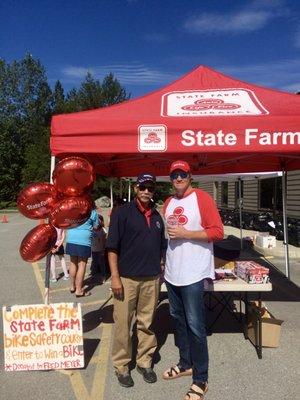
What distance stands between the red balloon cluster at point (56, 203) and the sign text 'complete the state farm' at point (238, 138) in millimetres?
1089

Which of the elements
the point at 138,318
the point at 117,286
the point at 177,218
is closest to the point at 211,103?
the point at 177,218

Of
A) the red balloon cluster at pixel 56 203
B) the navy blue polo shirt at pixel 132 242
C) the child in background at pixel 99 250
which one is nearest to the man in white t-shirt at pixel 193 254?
the navy blue polo shirt at pixel 132 242

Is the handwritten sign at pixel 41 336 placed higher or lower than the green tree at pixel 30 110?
lower

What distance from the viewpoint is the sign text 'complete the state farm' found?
464 cm

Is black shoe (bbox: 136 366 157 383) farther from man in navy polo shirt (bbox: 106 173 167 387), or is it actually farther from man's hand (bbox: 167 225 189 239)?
man's hand (bbox: 167 225 189 239)

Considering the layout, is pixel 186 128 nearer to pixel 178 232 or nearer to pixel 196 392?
pixel 178 232

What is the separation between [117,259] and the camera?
405cm

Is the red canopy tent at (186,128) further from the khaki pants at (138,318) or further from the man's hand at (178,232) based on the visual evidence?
the khaki pants at (138,318)

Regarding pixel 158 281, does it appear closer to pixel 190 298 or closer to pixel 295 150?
pixel 190 298

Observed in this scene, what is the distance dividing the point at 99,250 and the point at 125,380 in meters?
4.73

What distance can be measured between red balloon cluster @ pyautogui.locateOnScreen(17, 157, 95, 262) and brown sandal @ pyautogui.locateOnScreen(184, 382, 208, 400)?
74.4 inches

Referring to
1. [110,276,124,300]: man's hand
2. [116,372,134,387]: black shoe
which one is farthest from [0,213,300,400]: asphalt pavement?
[110,276,124,300]: man's hand

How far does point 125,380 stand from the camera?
4082mm

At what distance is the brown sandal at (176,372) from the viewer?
421 centimetres
